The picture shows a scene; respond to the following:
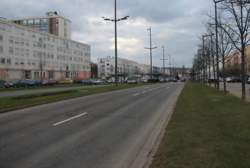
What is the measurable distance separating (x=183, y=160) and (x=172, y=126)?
4917 mm

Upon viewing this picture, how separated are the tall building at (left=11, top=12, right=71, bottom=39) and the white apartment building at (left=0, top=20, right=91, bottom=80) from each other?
1029 centimetres

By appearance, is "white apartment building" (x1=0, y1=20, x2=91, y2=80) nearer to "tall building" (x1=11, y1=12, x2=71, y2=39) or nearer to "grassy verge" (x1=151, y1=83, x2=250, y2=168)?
"tall building" (x1=11, y1=12, x2=71, y2=39)

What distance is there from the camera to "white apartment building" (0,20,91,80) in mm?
100562

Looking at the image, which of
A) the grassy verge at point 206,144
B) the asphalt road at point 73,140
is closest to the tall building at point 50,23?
the asphalt road at point 73,140

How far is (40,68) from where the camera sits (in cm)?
11331

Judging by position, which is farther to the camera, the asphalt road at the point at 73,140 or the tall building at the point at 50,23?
the tall building at the point at 50,23

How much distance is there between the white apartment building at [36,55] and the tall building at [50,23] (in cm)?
1029

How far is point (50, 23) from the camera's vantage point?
149875 mm

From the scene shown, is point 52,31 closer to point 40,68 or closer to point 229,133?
point 40,68

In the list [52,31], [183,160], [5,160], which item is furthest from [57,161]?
[52,31]

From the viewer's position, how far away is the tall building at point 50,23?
149m

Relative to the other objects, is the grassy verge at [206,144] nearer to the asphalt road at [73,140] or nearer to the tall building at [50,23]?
the asphalt road at [73,140]

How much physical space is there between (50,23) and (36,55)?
37.4m

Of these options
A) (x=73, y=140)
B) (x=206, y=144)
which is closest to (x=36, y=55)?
(x=73, y=140)
